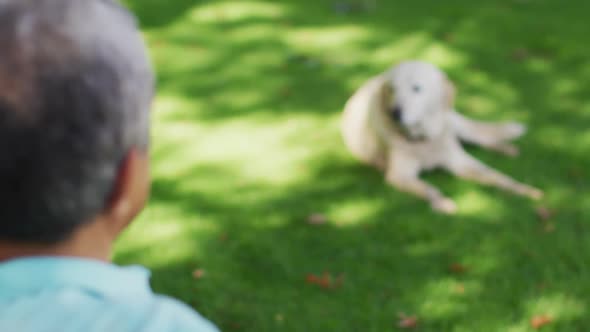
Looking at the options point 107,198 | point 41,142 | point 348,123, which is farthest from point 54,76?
point 348,123

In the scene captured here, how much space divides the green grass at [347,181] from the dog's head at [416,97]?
47 centimetres

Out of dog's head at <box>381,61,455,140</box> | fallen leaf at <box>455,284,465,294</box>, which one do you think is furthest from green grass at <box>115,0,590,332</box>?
dog's head at <box>381,61,455,140</box>

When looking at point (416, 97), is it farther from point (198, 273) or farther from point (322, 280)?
point (198, 273)

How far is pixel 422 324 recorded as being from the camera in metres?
3.92

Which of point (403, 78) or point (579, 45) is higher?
point (403, 78)

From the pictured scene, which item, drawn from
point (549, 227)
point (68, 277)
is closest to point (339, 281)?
point (549, 227)

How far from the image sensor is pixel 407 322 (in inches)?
155

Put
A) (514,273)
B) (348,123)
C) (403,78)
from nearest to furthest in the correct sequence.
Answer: (514,273), (403,78), (348,123)

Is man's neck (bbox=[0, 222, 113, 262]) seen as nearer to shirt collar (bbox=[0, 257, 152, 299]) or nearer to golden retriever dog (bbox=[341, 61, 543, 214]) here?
shirt collar (bbox=[0, 257, 152, 299])

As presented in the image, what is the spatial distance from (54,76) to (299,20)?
7.73 m

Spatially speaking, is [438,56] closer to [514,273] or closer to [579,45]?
[579,45]

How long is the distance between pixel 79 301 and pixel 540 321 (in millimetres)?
3164

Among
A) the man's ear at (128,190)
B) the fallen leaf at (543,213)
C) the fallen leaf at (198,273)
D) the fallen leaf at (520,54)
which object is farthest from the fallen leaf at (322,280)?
the fallen leaf at (520,54)

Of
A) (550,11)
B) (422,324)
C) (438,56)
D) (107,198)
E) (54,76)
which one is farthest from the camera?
(550,11)
